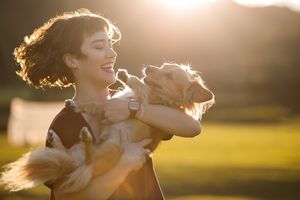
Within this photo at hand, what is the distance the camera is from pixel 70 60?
20.0 feet

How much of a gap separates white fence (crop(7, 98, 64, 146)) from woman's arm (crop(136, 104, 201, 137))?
2339cm

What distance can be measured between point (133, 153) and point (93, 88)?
1.70 ft

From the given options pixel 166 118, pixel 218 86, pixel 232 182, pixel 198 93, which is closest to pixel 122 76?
pixel 198 93

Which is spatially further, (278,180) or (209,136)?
(209,136)

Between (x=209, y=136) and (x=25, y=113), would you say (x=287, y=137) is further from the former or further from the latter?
(x=25, y=113)

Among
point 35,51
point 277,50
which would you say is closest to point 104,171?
point 35,51

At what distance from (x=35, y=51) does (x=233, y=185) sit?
11485 mm

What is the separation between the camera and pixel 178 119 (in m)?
5.95

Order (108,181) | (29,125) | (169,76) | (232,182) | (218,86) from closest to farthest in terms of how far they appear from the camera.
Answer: (108,181), (169,76), (232,182), (29,125), (218,86)

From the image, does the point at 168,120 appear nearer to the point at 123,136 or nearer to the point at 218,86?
the point at 123,136

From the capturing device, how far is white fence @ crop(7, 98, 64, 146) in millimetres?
30027

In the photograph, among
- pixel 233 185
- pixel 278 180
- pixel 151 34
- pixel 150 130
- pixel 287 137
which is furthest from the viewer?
pixel 151 34

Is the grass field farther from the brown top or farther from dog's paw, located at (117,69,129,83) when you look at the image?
the brown top

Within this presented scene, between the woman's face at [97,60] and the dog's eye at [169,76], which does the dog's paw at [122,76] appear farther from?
the woman's face at [97,60]
